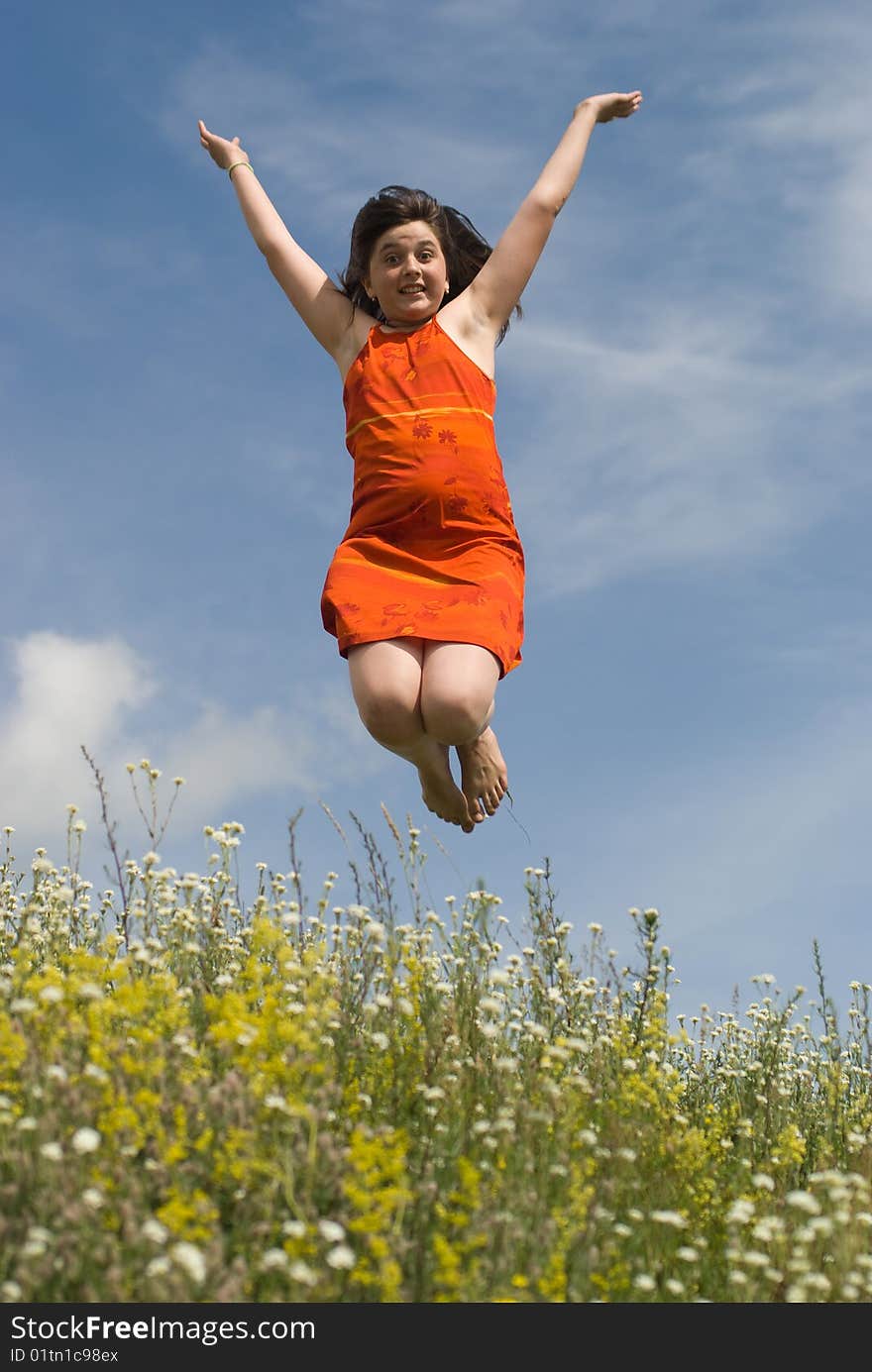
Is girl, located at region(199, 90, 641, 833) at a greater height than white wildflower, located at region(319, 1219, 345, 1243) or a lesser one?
greater

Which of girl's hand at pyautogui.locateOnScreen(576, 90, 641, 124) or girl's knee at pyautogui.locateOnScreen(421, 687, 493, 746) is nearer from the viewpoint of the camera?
girl's knee at pyautogui.locateOnScreen(421, 687, 493, 746)

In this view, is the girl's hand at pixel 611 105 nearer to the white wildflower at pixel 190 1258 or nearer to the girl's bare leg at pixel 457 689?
the girl's bare leg at pixel 457 689

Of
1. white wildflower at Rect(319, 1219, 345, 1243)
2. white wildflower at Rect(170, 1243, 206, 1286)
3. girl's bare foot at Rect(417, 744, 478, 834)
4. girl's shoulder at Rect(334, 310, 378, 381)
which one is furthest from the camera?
girl's shoulder at Rect(334, 310, 378, 381)

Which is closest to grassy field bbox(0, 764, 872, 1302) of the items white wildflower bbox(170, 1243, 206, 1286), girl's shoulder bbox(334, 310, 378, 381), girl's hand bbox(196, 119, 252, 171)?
white wildflower bbox(170, 1243, 206, 1286)

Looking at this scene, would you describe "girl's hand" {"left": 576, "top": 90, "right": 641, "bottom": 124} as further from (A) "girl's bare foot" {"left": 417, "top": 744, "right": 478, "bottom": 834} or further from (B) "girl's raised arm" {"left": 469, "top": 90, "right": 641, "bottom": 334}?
(A) "girl's bare foot" {"left": 417, "top": 744, "right": 478, "bottom": 834}

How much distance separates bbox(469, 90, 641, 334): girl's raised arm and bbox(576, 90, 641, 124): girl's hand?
8.9 inches

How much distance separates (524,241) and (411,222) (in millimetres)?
589

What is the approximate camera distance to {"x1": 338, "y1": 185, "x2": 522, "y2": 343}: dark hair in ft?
21.1

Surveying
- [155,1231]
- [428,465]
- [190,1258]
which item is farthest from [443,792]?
[190,1258]

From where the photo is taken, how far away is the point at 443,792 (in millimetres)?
6145

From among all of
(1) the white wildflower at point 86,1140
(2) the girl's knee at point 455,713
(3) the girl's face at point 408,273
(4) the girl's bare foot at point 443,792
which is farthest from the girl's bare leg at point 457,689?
(1) the white wildflower at point 86,1140

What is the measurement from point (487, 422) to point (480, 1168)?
11.8ft

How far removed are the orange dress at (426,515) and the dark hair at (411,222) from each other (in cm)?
61
